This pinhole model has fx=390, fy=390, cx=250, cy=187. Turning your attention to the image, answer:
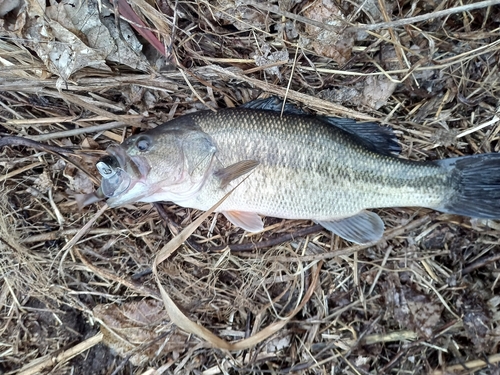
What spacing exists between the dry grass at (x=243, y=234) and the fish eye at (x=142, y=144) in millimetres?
358

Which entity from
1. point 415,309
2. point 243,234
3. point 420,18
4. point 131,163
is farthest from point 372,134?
point 131,163

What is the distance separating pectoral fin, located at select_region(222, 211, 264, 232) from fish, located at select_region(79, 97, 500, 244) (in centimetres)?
7

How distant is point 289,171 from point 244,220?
0.47 m

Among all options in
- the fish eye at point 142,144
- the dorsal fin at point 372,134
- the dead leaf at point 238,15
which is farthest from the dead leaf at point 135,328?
the dead leaf at point 238,15

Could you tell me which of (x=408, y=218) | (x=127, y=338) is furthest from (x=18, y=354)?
(x=408, y=218)

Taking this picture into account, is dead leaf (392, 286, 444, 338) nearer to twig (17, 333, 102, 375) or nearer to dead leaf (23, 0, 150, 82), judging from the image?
twig (17, 333, 102, 375)

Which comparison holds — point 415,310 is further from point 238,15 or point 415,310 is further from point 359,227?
point 238,15

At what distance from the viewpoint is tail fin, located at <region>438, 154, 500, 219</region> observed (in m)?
2.60

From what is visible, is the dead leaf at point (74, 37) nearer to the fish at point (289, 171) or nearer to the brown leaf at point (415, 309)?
the fish at point (289, 171)

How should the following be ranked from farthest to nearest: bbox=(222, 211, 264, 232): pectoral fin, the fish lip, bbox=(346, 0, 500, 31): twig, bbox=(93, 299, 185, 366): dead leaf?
bbox=(93, 299, 185, 366): dead leaf, bbox=(222, 211, 264, 232): pectoral fin, the fish lip, bbox=(346, 0, 500, 31): twig

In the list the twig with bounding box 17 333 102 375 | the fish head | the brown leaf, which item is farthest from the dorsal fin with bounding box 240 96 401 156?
the twig with bounding box 17 333 102 375

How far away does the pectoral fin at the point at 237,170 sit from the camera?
2.49 metres

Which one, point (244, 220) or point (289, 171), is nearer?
point (289, 171)

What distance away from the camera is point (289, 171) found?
258cm
